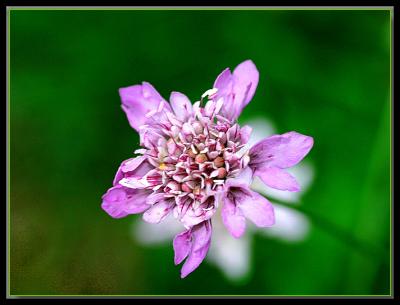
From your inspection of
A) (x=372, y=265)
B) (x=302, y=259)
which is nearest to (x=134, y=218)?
(x=302, y=259)

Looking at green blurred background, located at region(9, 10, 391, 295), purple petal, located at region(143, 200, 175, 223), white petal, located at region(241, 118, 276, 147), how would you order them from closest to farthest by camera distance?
purple petal, located at region(143, 200, 175, 223)
white petal, located at region(241, 118, 276, 147)
green blurred background, located at region(9, 10, 391, 295)

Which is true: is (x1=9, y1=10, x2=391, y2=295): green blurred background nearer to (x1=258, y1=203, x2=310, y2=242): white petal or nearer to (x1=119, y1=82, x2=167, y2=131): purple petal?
(x1=258, y1=203, x2=310, y2=242): white petal

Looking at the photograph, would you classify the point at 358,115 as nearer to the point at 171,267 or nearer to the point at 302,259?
the point at 302,259

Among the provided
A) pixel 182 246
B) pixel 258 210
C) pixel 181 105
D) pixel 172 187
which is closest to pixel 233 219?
pixel 258 210

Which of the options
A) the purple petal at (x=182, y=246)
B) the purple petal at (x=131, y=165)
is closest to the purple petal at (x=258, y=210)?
the purple petal at (x=182, y=246)

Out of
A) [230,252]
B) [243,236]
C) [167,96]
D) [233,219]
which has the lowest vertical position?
[230,252]

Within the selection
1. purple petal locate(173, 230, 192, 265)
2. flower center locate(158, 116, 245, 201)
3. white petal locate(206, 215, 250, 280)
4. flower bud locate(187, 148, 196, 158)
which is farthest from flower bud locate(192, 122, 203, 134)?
white petal locate(206, 215, 250, 280)

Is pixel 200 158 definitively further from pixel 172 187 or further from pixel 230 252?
pixel 230 252
